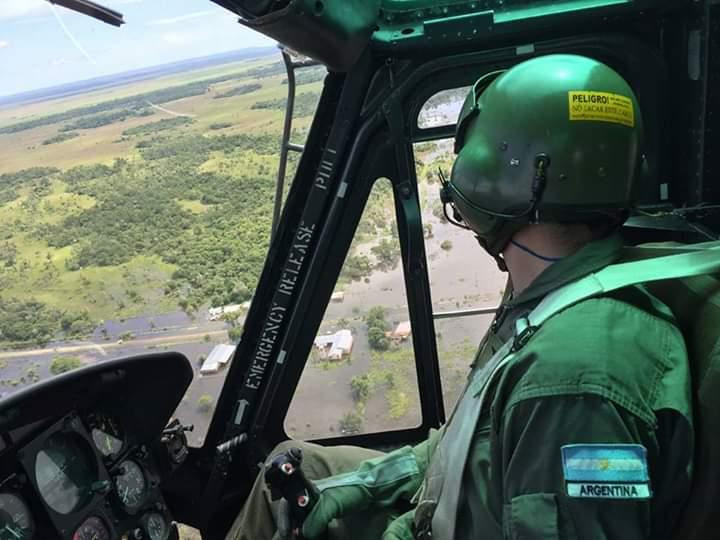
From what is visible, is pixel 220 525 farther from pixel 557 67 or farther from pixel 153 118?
pixel 557 67

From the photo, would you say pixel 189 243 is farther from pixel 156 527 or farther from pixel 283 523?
pixel 283 523

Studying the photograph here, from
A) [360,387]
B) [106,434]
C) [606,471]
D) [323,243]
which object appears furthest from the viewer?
[360,387]

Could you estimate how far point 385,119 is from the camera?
2.33 metres

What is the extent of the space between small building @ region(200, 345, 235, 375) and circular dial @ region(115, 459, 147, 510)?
1.52 ft

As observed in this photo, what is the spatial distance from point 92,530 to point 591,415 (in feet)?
→ 5.35

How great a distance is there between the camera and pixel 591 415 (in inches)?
41.7

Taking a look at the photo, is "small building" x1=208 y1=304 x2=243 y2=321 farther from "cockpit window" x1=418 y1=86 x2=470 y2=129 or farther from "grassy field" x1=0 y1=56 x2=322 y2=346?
"cockpit window" x1=418 y1=86 x2=470 y2=129

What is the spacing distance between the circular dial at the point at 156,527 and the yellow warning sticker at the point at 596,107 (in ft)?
6.03

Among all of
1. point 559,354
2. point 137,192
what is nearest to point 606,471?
point 559,354

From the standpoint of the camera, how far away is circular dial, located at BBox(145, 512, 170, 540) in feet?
7.47

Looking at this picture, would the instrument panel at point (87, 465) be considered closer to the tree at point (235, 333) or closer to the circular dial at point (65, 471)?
the circular dial at point (65, 471)

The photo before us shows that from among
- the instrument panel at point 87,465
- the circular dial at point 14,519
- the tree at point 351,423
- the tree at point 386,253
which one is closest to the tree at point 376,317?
the tree at point 386,253

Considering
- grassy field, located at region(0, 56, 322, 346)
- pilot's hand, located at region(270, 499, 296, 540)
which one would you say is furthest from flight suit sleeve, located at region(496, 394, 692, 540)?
grassy field, located at region(0, 56, 322, 346)

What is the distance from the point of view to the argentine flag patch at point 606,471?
3.40 feet
